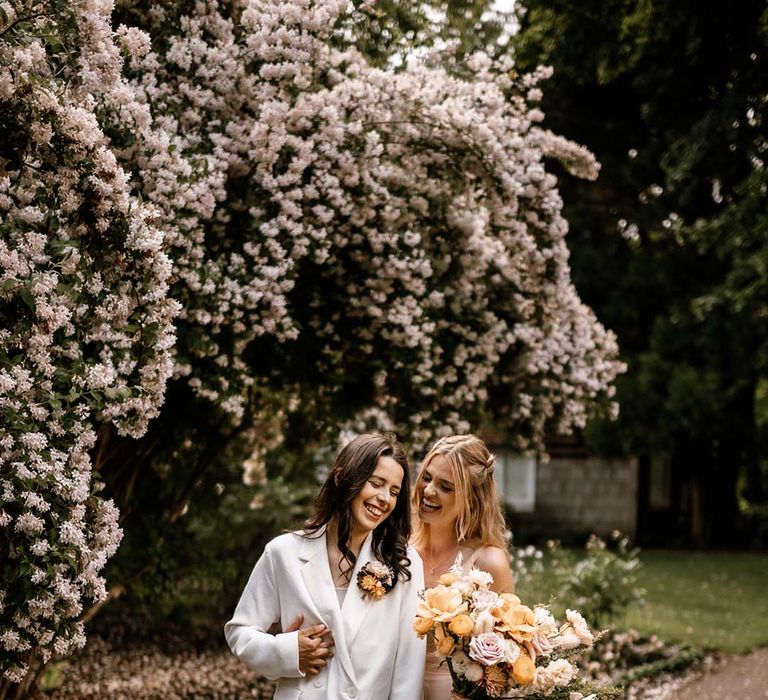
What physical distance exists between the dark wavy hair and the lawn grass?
7960 millimetres

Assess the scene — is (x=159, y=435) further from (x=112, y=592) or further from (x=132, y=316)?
(x=132, y=316)

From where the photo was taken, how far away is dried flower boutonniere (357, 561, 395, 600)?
352 cm

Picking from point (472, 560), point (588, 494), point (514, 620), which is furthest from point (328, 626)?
point (588, 494)

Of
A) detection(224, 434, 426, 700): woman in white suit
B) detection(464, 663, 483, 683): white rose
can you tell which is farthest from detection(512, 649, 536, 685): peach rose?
detection(224, 434, 426, 700): woman in white suit

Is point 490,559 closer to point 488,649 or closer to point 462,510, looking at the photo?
point 462,510

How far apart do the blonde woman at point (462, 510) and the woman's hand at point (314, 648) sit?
927mm

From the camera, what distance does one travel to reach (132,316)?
14.4ft

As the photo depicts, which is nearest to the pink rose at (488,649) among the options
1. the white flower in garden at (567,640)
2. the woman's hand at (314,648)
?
the white flower in garden at (567,640)

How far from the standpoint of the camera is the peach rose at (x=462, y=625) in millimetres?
3232

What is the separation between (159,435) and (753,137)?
693cm

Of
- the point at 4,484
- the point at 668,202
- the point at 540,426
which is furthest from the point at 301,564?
the point at 668,202

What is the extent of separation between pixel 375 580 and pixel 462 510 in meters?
0.83

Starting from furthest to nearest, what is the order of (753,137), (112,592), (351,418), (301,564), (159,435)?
(753,137) → (351,418) → (112,592) → (159,435) → (301,564)

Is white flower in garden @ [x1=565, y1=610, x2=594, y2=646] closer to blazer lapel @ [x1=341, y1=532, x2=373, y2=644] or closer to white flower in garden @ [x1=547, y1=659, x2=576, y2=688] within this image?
white flower in garden @ [x1=547, y1=659, x2=576, y2=688]
